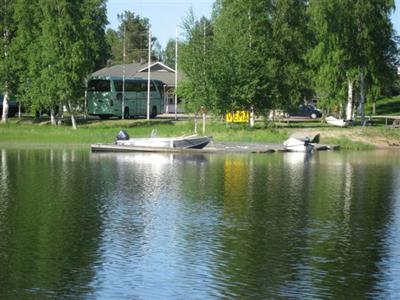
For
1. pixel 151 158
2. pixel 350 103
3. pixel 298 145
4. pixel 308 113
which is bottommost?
pixel 151 158

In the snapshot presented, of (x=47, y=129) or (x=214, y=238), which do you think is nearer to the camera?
(x=214, y=238)

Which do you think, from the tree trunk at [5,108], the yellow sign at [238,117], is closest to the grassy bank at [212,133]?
the yellow sign at [238,117]

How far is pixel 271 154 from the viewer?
5331cm

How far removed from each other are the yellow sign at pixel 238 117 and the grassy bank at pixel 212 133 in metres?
0.95

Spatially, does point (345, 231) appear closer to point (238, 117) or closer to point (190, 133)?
point (190, 133)

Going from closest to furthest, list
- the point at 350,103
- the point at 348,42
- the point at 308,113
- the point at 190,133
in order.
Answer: the point at 190,133, the point at 348,42, the point at 350,103, the point at 308,113

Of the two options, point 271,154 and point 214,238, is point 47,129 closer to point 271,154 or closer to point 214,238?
point 271,154

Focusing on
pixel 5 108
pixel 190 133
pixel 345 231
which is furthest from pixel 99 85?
pixel 345 231

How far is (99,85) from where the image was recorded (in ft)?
239

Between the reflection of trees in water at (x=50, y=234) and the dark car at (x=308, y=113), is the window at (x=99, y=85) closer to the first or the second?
the dark car at (x=308, y=113)

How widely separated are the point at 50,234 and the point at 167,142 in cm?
3116

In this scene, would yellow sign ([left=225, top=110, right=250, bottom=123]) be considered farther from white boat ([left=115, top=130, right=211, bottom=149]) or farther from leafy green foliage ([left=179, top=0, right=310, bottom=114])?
white boat ([left=115, top=130, right=211, bottom=149])

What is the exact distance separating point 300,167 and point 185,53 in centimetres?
2109

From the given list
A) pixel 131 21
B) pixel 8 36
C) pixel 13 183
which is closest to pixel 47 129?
pixel 8 36
